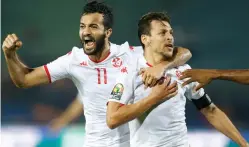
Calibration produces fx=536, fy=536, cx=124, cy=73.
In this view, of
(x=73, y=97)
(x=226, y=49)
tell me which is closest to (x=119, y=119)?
(x=73, y=97)

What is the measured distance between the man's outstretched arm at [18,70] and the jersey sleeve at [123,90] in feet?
1.63

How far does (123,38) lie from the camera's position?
434cm

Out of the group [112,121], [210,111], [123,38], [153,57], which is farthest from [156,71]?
[123,38]

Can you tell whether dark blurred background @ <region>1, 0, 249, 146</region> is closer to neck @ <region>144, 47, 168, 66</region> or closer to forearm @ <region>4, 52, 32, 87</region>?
forearm @ <region>4, 52, 32, 87</region>

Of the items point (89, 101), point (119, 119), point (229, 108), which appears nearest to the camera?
point (119, 119)

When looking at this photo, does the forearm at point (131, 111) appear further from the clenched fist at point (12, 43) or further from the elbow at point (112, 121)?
the clenched fist at point (12, 43)

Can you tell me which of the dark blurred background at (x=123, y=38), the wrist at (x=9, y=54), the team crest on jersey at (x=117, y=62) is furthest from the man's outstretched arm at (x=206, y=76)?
the dark blurred background at (x=123, y=38)

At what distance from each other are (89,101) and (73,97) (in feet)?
5.69

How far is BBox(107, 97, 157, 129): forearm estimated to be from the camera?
2.06 m

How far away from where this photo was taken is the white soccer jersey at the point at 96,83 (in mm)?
2512

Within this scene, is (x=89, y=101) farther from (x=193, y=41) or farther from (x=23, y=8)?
(x=23, y=8)

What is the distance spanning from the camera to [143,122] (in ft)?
7.19

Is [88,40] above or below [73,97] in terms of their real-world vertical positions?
above

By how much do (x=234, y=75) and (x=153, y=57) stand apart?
35cm
